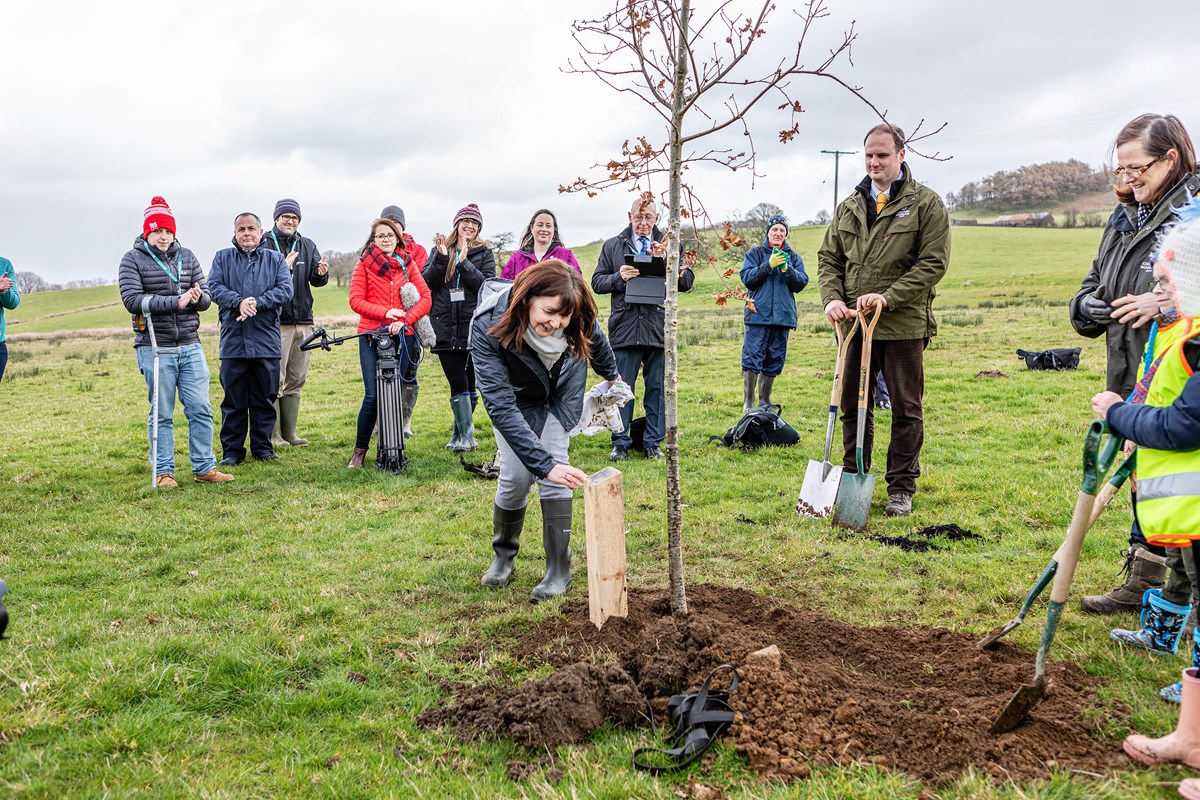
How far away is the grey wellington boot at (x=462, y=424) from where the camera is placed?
923cm

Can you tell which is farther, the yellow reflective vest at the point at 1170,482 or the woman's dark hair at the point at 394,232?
the woman's dark hair at the point at 394,232

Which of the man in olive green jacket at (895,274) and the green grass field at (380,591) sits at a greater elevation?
the man in olive green jacket at (895,274)

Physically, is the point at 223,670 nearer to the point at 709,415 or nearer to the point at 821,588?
the point at 821,588

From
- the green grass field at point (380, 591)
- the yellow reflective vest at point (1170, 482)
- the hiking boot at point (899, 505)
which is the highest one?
the yellow reflective vest at point (1170, 482)

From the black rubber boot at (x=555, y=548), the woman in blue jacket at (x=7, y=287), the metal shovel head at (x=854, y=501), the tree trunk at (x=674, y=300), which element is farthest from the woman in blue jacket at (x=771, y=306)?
the woman in blue jacket at (x=7, y=287)

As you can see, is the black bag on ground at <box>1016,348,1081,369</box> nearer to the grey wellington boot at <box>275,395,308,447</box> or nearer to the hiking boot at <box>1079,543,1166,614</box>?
the hiking boot at <box>1079,543,1166,614</box>

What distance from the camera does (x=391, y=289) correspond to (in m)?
8.63

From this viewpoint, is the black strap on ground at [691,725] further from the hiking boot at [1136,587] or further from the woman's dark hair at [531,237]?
the woman's dark hair at [531,237]

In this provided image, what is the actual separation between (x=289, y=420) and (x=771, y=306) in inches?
245

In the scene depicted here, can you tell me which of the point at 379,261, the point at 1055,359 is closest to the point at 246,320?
the point at 379,261

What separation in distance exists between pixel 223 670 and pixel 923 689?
11.1 feet

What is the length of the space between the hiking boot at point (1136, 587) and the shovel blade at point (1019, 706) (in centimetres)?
156

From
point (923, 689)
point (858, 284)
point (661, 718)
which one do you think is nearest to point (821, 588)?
point (923, 689)

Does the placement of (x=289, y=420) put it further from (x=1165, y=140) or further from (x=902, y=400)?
(x=1165, y=140)
